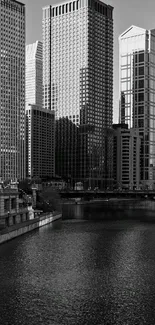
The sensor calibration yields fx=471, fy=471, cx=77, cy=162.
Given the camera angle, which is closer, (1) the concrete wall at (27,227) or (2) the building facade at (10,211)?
(1) the concrete wall at (27,227)

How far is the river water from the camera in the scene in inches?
1953

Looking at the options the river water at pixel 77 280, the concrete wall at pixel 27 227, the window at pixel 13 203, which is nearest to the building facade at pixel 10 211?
the window at pixel 13 203

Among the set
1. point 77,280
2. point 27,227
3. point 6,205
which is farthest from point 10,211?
point 77,280

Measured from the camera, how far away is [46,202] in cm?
17488

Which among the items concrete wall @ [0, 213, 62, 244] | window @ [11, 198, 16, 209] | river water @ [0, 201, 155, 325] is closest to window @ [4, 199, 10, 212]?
window @ [11, 198, 16, 209]

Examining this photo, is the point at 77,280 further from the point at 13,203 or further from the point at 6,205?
the point at 13,203

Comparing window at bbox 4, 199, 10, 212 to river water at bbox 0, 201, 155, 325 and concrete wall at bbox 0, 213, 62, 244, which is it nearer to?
concrete wall at bbox 0, 213, 62, 244

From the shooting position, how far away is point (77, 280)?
208ft

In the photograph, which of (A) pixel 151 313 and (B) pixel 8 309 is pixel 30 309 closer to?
(B) pixel 8 309

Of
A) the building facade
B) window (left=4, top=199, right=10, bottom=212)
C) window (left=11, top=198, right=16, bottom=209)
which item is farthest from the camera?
window (left=11, top=198, right=16, bottom=209)

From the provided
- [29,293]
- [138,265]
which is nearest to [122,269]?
[138,265]

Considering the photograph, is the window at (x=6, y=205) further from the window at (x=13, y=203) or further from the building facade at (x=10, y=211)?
the window at (x=13, y=203)

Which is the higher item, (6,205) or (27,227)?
(6,205)

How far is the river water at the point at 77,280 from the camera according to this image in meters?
49.6
